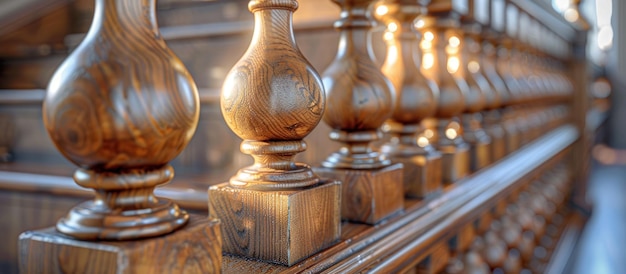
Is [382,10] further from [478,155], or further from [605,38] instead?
[605,38]

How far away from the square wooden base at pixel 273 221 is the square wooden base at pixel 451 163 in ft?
1.52

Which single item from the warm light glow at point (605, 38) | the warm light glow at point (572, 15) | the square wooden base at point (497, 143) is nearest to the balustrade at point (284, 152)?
the square wooden base at point (497, 143)

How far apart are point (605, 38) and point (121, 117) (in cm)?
782

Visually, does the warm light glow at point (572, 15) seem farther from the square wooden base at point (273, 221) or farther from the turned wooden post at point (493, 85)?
the square wooden base at point (273, 221)

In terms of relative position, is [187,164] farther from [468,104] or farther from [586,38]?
[586,38]

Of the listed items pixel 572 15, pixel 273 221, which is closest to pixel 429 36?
pixel 273 221

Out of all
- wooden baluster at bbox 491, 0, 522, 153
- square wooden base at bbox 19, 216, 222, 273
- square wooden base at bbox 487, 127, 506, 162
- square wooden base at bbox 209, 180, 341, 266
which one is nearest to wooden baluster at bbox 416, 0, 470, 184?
square wooden base at bbox 487, 127, 506, 162

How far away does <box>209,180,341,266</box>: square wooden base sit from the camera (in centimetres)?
44

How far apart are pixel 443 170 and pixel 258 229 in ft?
1.75

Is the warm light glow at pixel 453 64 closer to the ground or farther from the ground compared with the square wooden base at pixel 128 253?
farther from the ground

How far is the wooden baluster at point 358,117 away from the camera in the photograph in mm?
581

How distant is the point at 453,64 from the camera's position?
1.04 meters

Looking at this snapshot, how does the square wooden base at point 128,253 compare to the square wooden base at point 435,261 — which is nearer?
the square wooden base at point 128,253

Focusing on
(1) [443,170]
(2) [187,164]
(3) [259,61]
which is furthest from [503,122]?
(3) [259,61]
